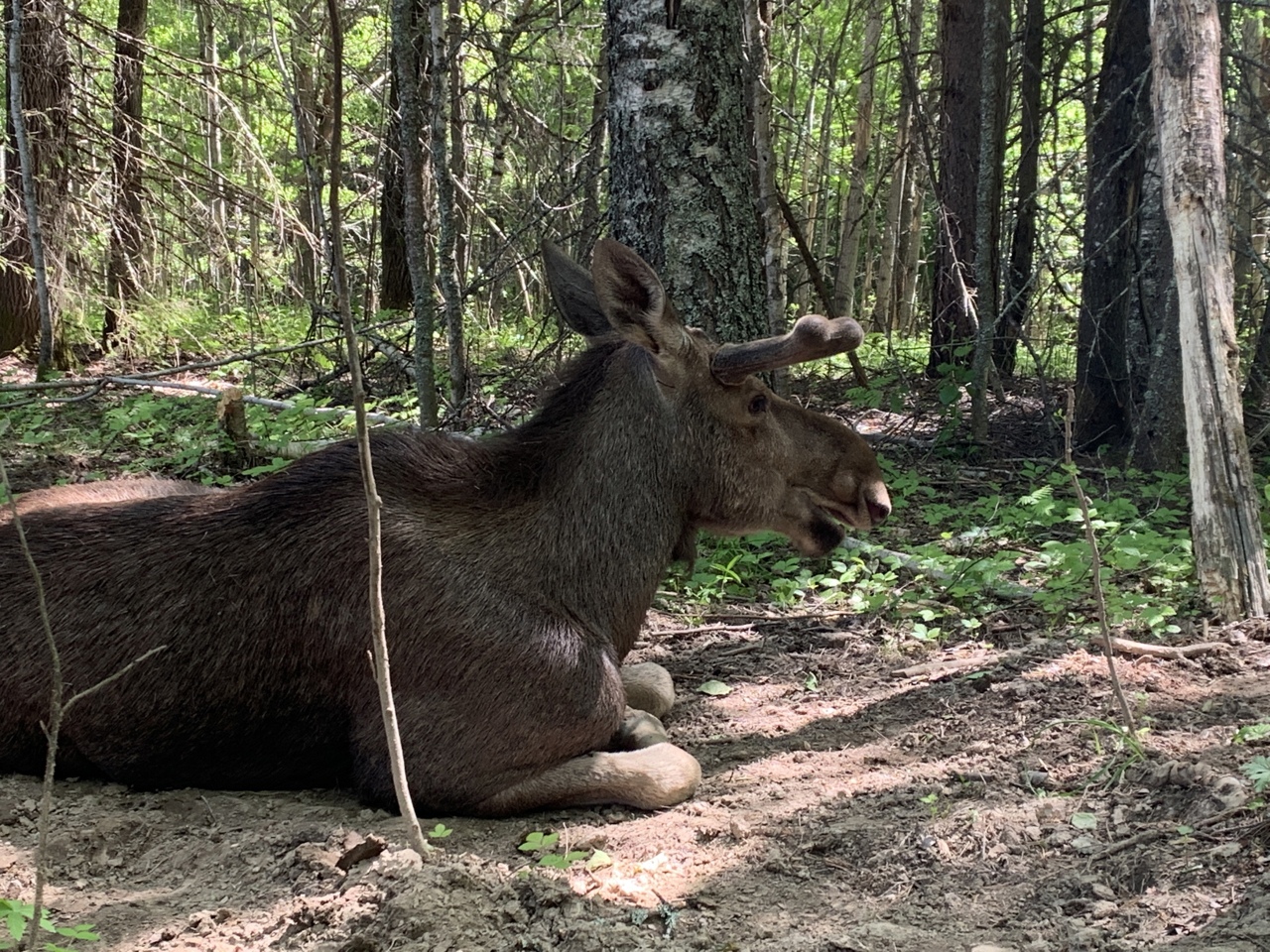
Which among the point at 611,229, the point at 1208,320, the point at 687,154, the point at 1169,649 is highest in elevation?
the point at 687,154

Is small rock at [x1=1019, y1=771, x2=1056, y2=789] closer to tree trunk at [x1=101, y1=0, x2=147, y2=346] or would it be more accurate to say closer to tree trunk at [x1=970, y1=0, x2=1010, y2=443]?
tree trunk at [x1=970, y1=0, x2=1010, y2=443]

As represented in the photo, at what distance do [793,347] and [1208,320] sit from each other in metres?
1.97

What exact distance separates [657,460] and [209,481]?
4.45m

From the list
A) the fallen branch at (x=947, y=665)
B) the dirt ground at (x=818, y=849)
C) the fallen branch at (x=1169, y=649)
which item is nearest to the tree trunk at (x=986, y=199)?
the fallen branch at (x=947, y=665)

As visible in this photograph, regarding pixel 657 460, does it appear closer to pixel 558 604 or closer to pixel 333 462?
pixel 558 604

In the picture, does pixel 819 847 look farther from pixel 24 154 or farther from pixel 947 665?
pixel 24 154

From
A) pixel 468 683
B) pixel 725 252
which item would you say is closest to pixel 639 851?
pixel 468 683

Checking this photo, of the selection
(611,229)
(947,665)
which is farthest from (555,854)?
(611,229)

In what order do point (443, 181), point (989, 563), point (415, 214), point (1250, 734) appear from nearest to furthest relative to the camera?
1. point (1250, 734)
2. point (989, 563)
3. point (415, 214)
4. point (443, 181)

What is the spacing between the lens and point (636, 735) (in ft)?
14.5

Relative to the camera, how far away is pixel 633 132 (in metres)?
6.15

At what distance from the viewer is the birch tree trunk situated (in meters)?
4.92

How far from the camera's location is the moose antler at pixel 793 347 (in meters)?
4.44

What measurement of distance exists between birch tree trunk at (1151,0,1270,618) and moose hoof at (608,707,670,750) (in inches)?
104
